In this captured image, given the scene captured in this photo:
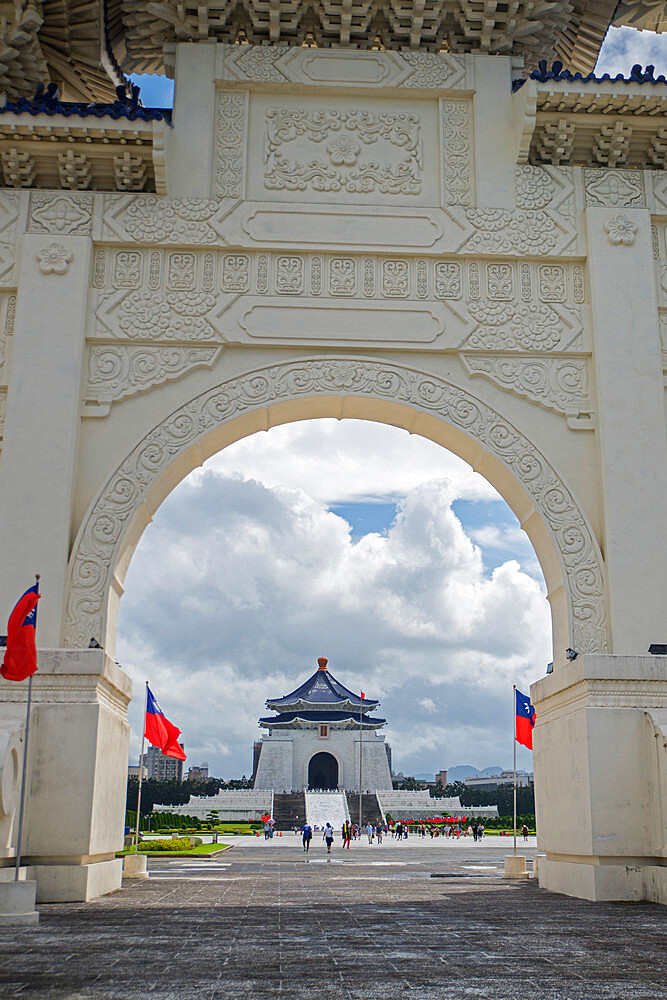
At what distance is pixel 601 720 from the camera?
7.74 meters

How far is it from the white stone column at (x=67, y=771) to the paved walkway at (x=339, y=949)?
0.40 meters

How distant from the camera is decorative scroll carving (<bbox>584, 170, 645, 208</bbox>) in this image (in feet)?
31.9

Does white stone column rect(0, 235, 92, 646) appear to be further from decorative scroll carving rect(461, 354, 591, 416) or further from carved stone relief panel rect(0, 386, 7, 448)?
decorative scroll carving rect(461, 354, 591, 416)

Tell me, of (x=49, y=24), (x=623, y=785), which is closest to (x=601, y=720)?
(x=623, y=785)

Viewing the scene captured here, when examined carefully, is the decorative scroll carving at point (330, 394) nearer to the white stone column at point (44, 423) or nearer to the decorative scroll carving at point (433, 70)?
the white stone column at point (44, 423)

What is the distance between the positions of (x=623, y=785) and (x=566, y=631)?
1.46m

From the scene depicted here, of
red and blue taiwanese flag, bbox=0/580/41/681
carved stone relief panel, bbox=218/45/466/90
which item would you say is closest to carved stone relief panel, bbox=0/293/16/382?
red and blue taiwanese flag, bbox=0/580/41/681

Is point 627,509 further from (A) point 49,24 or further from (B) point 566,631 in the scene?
(A) point 49,24

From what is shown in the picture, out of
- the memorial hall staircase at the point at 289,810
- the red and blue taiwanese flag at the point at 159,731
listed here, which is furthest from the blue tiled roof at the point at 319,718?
the red and blue taiwanese flag at the point at 159,731

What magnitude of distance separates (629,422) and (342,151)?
3837 millimetres

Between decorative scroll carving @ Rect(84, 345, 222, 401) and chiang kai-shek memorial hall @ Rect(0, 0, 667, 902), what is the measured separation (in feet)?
0.09

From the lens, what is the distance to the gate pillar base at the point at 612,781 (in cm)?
743

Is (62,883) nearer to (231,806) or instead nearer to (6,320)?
(6,320)

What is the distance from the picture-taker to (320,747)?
170ft
